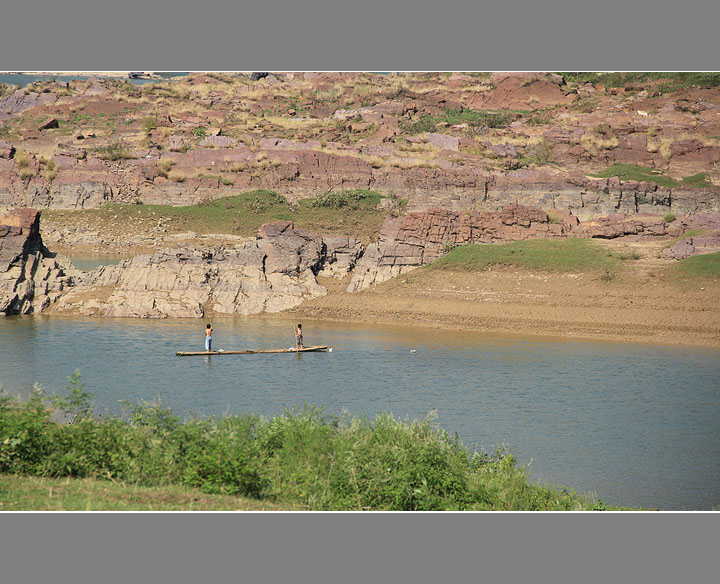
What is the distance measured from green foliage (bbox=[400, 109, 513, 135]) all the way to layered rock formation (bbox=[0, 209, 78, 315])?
27.6 metres

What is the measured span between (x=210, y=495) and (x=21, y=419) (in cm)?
257

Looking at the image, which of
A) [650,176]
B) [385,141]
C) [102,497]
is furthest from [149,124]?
[102,497]

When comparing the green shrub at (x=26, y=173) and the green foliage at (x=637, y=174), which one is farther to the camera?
the green shrub at (x=26, y=173)

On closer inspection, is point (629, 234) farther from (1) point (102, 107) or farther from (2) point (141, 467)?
(1) point (102, 107)

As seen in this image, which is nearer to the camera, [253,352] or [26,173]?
[253,352]

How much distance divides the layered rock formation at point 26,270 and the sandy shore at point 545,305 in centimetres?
736

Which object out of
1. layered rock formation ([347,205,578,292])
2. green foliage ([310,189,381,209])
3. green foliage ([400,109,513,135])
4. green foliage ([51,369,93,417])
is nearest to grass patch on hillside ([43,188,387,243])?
green foliage ([310,189,381,209])

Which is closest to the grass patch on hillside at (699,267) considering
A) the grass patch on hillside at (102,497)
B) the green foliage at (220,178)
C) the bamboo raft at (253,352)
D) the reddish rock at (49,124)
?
the bamboo raft at (253,352)

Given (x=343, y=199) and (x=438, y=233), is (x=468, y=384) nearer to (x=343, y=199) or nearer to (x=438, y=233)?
(x=438, y=233)

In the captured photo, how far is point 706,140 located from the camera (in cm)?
4372

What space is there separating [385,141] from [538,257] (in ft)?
72.5

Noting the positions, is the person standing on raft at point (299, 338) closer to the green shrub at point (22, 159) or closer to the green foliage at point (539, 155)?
the green foliage at point (539, 155)

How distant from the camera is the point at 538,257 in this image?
28062 millimetres

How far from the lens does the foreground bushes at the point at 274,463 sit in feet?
31.2
